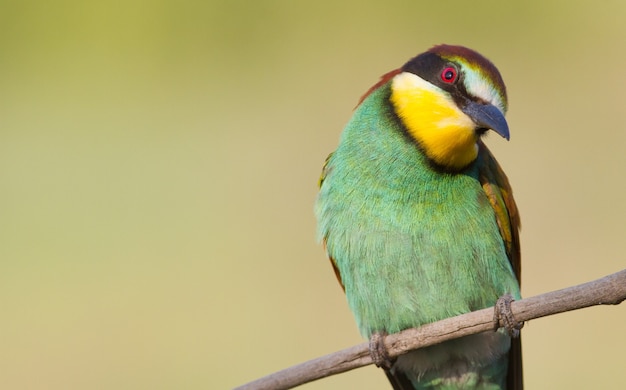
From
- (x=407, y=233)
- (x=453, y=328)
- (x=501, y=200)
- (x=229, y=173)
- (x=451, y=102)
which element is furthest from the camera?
(x=229, y=173)

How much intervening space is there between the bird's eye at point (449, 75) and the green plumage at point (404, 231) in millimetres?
200

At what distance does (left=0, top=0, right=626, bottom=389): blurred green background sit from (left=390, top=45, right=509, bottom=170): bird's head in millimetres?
1602

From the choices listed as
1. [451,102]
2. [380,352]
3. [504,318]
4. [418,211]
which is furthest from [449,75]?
[380,352]

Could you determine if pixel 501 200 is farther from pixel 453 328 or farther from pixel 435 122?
pixel 453 328

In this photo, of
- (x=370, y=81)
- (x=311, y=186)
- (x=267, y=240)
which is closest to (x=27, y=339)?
(x=267, y=240)

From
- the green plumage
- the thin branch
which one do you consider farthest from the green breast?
the thin branch

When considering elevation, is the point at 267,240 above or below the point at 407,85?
below

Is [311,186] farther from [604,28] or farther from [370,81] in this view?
[604,28]

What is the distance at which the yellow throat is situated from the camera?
254cm

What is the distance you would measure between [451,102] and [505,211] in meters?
0.41

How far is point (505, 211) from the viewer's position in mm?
2787

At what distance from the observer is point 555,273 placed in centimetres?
414

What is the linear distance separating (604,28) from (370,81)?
128 cm

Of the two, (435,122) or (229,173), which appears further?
(229,173)
